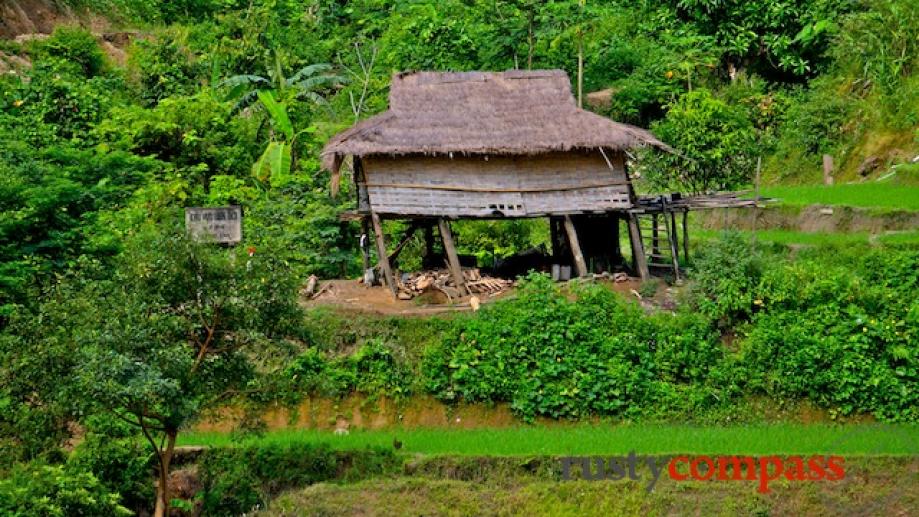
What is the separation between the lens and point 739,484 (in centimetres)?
1661

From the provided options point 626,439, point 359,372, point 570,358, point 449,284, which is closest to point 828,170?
point 449,284

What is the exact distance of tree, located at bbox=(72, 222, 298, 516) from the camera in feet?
50.9

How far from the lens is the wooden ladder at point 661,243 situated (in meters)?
23.7

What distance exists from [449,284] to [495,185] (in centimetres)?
195

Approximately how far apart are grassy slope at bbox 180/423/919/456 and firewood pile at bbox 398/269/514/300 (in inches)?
137

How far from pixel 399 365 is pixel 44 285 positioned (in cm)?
561

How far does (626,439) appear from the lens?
18750 millimetres

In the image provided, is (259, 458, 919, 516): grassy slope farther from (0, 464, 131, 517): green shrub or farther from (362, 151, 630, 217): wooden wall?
(362, 151, 630, 217): wooden wall

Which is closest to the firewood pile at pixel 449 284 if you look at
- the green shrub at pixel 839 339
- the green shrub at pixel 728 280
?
the green shrub at pixel 728 280

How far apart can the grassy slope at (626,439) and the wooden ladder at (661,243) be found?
474cm

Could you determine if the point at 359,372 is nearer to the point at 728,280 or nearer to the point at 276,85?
the point at 728,280

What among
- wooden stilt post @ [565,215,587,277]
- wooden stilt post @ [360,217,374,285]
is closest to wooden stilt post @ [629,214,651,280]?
wooden stilt post @ [565,215,587,277]

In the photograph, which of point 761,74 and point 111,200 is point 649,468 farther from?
point 761,74

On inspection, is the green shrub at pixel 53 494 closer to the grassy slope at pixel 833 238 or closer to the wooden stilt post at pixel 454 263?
the wooden stilt post at pixel 454 263
